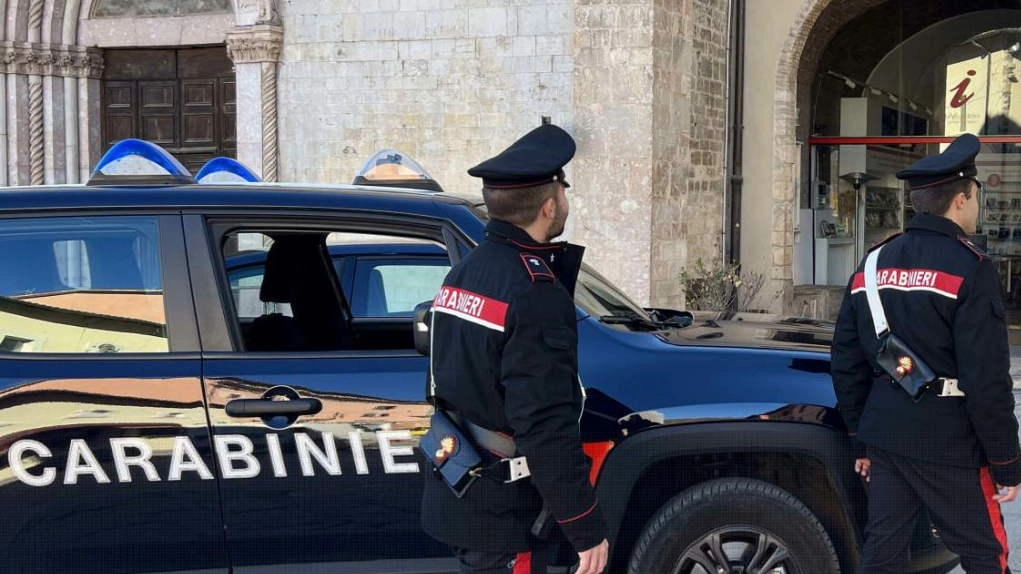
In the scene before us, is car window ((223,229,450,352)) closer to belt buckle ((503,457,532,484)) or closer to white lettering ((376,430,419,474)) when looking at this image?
white lettering ((376,430,419,474))

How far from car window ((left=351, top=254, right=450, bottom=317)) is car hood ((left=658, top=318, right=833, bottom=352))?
973mm

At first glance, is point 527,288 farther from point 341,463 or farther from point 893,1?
point 893,1

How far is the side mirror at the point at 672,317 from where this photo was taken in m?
4.53

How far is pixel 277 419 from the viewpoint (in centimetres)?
355

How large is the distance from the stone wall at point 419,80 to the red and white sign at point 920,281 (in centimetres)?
921

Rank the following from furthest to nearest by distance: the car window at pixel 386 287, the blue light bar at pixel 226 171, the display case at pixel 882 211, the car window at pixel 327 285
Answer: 1. the display case at pixel 882 211
2. the blue light bar at pixel 226 171
3. the car window at pixel 386 287
4. the car window at pixel 327 285

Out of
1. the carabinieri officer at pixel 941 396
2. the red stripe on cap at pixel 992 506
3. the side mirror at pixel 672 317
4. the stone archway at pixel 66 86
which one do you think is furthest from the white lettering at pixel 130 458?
the stone archway at pixel 66 86

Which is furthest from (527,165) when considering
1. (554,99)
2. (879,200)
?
(879,200)

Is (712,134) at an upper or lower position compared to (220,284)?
upper

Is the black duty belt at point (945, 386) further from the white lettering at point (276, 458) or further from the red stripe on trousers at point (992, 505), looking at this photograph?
the white lettering at point (276, 458)

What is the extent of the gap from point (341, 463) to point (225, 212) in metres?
0.90

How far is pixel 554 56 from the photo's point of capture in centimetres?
1285

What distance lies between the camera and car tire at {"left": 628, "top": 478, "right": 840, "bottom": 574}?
372cm

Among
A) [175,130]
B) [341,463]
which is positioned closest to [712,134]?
[175,130]
